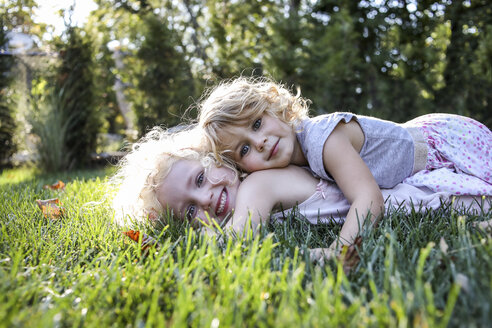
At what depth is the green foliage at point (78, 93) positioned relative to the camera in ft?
21.9

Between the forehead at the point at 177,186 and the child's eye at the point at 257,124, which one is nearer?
the forehead at the point at 177,186

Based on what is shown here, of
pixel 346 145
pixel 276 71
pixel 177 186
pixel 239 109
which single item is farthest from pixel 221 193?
pixel 276 71

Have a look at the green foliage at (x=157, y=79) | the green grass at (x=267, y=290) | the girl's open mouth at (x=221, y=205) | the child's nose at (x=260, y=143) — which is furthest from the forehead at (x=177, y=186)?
the green foliage at (x=157, y=79)

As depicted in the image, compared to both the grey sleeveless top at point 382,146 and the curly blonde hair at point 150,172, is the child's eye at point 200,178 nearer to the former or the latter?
the curly blonde hair at point 150,172

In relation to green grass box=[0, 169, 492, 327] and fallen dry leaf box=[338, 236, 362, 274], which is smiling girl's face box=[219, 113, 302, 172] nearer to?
green grass box=[0, 169, 492, 327]

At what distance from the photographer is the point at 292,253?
1444mm

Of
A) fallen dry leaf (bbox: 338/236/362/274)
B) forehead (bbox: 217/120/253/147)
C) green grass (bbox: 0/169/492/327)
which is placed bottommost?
fallen dry leaf (bbox: 338/236/362/274)

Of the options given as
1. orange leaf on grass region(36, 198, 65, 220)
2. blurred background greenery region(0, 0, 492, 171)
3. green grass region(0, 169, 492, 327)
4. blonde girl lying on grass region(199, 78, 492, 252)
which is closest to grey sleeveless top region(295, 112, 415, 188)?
blonde girl lying on grass region(199, 78, 492, 252)

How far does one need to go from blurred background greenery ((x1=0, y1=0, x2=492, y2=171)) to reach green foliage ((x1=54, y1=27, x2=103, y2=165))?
16mm

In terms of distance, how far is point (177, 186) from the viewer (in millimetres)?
2180

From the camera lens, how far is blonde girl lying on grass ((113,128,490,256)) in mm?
2082

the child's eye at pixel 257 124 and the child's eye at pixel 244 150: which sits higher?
the child's eye at pixel 257 124

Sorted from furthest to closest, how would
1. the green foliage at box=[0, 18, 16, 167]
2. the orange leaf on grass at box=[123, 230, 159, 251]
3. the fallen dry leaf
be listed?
the green foliage at box=[0, 18, 16, 167]
the orange leaf on grass at box=[123, 230, 159, 251]
the fallen dry leaf

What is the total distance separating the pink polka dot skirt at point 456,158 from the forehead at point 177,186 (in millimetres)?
1265
